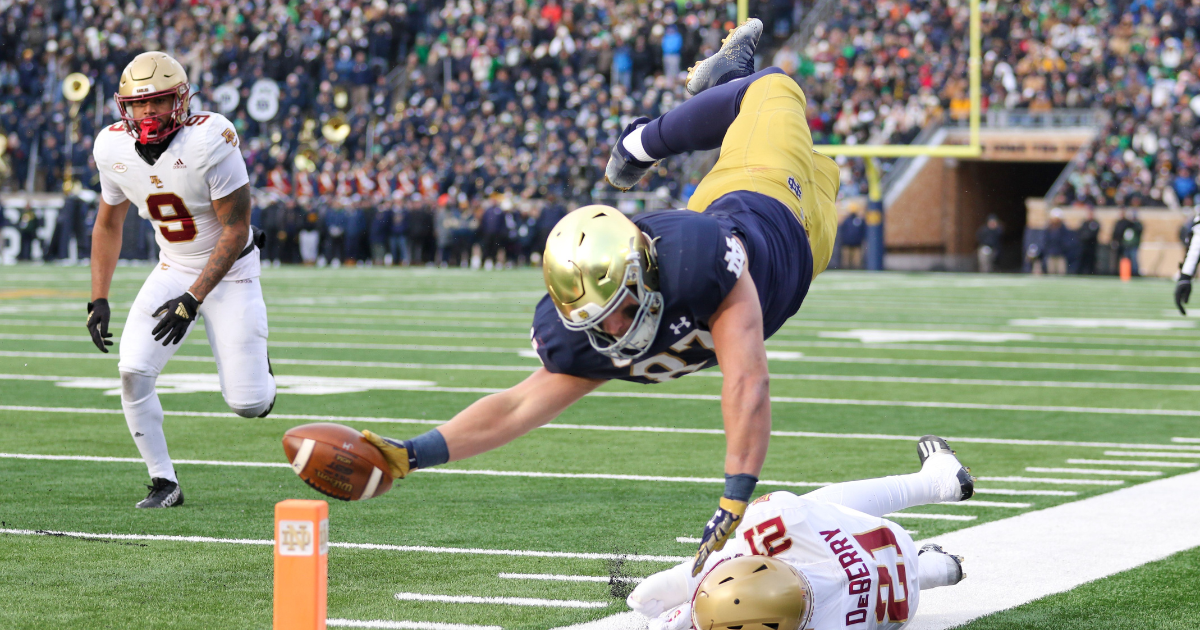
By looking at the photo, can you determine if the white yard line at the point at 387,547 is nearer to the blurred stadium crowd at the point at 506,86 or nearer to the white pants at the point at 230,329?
the white pants at the point at 230,329

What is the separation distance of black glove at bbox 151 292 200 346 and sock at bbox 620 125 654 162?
1.66 metres

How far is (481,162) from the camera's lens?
3061cm

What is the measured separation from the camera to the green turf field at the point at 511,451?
14.2ft

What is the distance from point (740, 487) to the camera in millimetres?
3617

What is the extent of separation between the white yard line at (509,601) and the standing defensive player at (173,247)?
1.76 meters

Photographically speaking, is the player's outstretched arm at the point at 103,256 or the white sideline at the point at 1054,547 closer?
the white sideline at the point at 1054,547

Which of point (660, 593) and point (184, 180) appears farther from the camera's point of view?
point (184, 180)

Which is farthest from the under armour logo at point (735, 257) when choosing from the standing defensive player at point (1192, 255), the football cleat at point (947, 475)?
the standing defensive player at point (1192, 255)

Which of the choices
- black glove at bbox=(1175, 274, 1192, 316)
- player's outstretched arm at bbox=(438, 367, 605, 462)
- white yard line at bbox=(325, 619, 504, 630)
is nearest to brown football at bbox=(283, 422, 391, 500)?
player's outstretched arm at bbox=(438, 367, 605, 462)

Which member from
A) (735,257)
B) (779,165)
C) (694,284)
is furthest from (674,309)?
(779,165)

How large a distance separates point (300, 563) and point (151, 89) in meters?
3.13

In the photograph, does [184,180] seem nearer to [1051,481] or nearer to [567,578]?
[567,578]

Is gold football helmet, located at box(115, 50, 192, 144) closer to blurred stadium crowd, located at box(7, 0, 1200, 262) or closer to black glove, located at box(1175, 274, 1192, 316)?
black glove, located at box(1175, 274, 1192, 316)

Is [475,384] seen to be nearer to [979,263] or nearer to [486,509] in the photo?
[486,509]
